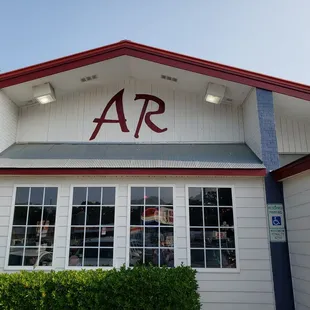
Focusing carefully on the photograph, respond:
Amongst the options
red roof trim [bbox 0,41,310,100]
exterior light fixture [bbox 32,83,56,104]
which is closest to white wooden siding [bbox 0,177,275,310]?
exterior light fixture [bbox 32,83,56,104]

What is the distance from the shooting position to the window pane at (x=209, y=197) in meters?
6.34

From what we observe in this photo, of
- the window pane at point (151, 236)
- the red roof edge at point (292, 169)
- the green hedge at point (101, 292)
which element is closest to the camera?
the green hedge at point (101, 292)

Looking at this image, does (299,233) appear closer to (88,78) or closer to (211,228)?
(211,228)

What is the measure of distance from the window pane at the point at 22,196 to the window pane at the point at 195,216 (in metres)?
3.32

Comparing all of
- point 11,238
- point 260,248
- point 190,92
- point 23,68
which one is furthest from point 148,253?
point 23,68

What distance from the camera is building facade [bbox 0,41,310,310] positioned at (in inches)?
234

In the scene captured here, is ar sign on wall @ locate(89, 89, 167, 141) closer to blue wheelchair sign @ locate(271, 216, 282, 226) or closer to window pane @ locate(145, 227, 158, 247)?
window pane @ locate(145, 227, 158, 247)

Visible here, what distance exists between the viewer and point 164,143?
292 inches

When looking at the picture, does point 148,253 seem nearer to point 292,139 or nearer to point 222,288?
point 222,288

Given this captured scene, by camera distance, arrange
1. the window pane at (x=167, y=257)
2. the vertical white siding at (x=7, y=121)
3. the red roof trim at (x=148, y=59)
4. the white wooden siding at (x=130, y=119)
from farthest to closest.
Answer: the white wooden siding at (x=130, y=119) < the vertical white siding at (x=7, y=121) < the red roof trim at (x=148, y=59) < the window pane at (x=167, y=257)

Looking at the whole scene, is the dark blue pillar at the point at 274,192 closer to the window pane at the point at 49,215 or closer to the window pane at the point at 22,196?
the window pane at the point at 49,215

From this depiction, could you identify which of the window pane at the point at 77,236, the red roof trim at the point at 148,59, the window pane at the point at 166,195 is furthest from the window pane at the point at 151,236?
the red roof trim at the point at 148,59

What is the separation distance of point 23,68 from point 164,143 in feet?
11.4

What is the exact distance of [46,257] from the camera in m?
6.11
